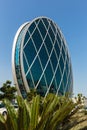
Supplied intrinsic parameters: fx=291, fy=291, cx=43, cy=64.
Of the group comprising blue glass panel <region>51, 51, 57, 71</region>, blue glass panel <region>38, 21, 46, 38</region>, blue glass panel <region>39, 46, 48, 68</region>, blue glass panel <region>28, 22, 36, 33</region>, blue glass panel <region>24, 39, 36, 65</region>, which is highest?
blue glass panel <region>28, 22, 36, 33</region>

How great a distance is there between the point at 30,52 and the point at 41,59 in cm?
466

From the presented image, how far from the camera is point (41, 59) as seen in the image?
70.4 metres

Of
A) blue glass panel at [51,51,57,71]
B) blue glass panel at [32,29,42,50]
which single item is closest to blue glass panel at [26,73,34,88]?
blue glass panel at [32,29,42,50]

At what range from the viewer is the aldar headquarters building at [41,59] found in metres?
64.0

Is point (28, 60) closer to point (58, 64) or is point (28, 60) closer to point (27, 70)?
point (27, 70)

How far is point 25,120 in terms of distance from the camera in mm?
6648

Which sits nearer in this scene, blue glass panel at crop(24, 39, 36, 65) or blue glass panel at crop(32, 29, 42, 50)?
blue glass panel at crop(24, 39, 36, 65)

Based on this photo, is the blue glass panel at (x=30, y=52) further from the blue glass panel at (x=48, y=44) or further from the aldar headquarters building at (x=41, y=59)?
the blue glass panel at (x=48, y=44)

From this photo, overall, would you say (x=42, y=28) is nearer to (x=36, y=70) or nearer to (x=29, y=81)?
(x=36, y=70)

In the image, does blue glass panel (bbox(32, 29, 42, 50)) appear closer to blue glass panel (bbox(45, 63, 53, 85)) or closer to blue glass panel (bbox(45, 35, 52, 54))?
blue glass panel (bbox(45, 35, 52, 54))

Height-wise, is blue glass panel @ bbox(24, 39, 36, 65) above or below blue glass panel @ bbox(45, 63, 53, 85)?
above

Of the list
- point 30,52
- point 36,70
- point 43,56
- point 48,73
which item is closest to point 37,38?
point 43,56

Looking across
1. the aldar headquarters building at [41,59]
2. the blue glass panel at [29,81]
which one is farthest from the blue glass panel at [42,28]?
the blue glass panel at [29,81]

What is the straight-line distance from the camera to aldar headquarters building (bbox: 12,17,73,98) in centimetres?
6400
